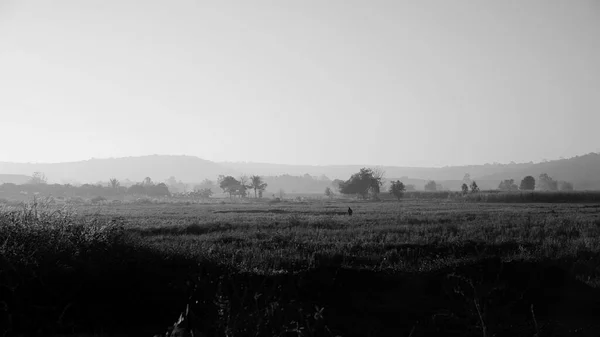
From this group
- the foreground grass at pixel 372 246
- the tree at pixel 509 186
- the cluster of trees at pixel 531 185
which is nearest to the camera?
the foreground grass at pixel 372 246

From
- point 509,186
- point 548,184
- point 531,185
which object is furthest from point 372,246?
point 548,184

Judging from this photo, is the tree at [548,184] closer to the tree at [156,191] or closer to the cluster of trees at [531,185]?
the cluster of trees at [531,185]

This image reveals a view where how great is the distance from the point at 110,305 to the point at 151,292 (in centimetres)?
96

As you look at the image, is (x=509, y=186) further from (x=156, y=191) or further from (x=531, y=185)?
(x=156, y=191)

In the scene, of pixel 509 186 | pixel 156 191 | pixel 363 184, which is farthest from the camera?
pixel 509 186

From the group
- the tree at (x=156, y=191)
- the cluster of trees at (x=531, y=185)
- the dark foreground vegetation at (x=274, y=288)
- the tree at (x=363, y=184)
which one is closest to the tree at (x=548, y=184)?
the cluster of trees at (x=531, y=185)

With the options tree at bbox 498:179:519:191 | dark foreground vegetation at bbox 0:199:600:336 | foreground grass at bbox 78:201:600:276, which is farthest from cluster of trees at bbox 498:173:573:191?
dark foreground vegetation at bbox 0:199:600:336

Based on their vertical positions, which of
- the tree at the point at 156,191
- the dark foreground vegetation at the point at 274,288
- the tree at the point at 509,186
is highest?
the tree at the point at 509,186

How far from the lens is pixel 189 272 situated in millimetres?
11328

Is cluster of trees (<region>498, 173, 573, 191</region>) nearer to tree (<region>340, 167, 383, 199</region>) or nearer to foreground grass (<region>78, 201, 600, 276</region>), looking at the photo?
tree (<region>340, 167, 383, 199</region>)

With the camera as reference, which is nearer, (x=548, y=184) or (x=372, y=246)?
(x=372, y=246)

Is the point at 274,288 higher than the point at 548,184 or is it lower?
lower

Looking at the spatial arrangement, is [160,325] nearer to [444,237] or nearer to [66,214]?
[66,214]

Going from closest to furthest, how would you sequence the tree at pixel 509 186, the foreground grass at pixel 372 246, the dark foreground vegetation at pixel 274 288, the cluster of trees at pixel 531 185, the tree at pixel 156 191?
the dark foreground vegetation at pixel 274 288
the foreground grass at pixel 372 246
the tree at pixel 156 191
the cluster of trees at pixel 531 185
the tree at pixel 509 186
